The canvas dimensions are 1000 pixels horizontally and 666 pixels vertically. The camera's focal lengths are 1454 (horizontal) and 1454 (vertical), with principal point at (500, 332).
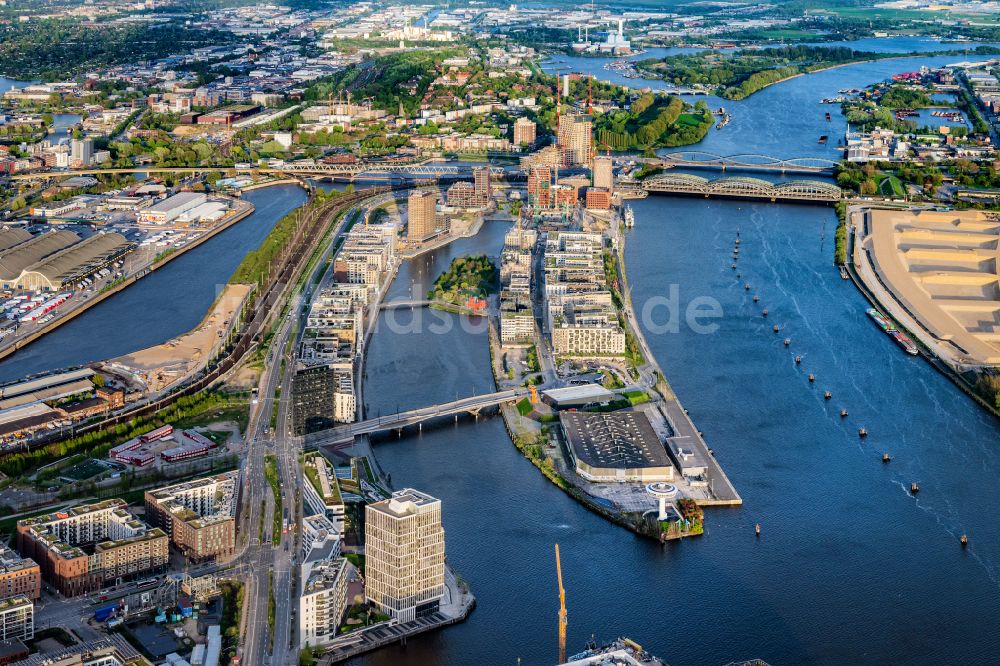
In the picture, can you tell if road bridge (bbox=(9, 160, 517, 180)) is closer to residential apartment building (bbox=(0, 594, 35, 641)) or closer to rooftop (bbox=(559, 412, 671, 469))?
rooftop (bbox=(559, 412, 671, 469))

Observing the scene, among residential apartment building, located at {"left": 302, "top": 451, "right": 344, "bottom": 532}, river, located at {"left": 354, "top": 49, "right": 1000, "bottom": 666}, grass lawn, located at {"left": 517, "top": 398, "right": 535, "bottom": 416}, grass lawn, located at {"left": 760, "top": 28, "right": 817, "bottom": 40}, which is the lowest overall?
river, located at {"left": 354, "top": 49, "right": 1000, "bottom": 666}

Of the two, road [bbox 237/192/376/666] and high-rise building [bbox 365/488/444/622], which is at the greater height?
high-rise building [bbox 365/488/444/622]

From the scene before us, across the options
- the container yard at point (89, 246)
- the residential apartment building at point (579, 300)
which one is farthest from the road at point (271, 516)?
the container yard at point (89, 246)

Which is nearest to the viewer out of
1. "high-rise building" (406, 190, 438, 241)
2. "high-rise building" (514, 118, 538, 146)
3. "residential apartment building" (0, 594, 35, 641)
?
"residential apartment building" (0, 594, 35, 641)

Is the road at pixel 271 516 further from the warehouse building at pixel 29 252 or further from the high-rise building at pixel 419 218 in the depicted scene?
the high-rise building at pixel 419 218

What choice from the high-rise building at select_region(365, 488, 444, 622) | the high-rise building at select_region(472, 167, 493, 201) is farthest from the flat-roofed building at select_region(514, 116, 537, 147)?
the high-rise building at select_region(365, 488, 444, 622)

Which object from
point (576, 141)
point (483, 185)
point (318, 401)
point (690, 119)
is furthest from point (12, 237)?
point (690, 119)

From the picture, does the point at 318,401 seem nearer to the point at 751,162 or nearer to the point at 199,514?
the point at 199,514
